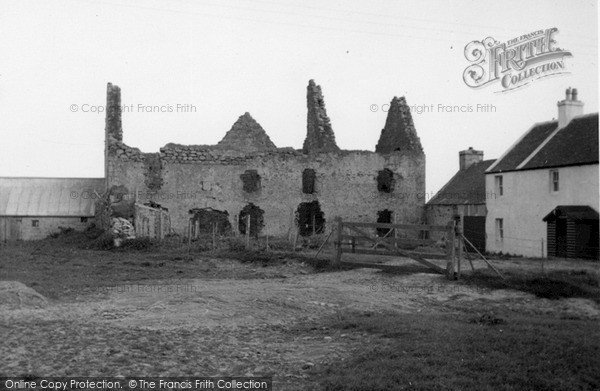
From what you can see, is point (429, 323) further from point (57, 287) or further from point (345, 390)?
point (57, 287)

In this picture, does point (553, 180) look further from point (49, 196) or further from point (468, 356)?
point (49, 196)

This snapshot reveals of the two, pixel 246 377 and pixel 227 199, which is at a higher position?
pixel 227 199

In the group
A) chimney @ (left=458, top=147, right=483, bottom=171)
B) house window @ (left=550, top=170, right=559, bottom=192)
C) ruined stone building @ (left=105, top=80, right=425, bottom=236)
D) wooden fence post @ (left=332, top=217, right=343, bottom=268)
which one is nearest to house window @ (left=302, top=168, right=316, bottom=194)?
ruined stone building @ (left=105, top=80, right=425, bottom=236)

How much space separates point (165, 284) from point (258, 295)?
10.5ft

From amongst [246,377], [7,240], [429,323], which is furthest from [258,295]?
[7,240]

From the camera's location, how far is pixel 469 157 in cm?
4181

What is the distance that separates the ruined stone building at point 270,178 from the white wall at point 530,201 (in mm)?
5529

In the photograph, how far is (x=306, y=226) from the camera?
3403 centimetres

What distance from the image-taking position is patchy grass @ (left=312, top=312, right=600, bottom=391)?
24.8 feet

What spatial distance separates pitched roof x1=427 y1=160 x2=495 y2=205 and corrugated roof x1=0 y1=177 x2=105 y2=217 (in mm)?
21618

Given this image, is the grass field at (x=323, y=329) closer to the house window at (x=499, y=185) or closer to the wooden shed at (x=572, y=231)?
the wooden shed at (x=572, y=231)

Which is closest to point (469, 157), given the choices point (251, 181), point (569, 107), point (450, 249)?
point (569, 107)

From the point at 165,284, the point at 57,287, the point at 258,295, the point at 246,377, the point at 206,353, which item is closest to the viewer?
the point at 246,377

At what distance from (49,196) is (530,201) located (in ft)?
90.9
